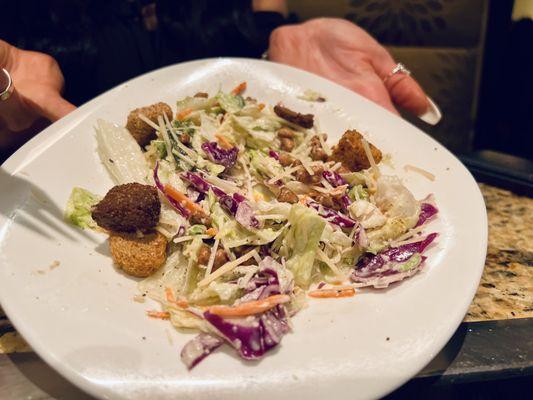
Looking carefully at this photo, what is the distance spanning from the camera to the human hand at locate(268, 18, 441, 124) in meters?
2.39

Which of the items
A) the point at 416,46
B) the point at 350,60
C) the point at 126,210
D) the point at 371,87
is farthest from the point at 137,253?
the point at 416,46

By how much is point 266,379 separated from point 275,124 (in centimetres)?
118

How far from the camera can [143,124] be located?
5.98ft

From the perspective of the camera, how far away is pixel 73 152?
167 centimetres

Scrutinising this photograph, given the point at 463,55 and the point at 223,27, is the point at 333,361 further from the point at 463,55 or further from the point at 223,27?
the point at 463,55

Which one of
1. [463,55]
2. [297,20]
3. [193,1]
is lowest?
[463,55]

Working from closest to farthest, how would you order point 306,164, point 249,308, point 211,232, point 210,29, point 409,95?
point 249,308
point 211,232
point 306,164
point 409,95
point 210,29

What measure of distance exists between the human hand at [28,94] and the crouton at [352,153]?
1.00 m

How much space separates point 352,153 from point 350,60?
93 cm

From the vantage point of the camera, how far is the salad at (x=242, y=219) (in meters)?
1.31

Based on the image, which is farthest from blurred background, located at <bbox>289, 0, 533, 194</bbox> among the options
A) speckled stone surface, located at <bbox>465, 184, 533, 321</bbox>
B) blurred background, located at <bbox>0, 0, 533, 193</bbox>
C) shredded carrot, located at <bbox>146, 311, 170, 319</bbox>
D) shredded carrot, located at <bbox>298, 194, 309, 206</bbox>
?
shredded carrot, located at <bbox>146, 311, 170, 319</bbox>

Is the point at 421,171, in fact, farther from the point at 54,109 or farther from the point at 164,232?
the point at 54,109

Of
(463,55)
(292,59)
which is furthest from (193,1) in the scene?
(463,55)

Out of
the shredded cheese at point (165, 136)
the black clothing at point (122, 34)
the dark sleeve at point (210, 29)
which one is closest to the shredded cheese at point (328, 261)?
the shredded cheese at point (165, 136)
